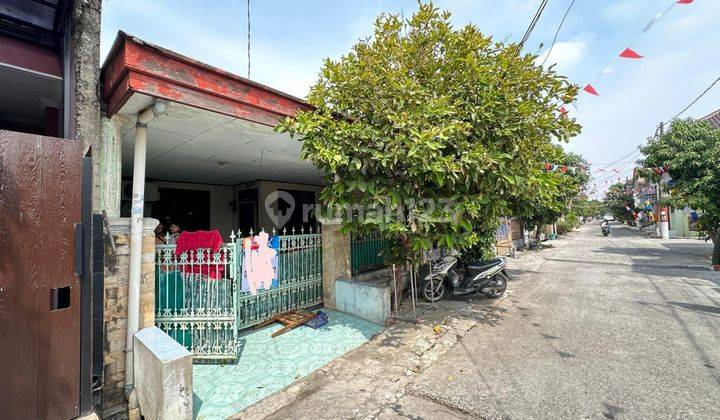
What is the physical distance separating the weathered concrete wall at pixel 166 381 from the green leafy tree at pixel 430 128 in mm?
2378

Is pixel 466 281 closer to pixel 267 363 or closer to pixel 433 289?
pixel 433 289

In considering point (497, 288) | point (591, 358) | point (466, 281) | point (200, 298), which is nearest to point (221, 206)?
point (200, 298)

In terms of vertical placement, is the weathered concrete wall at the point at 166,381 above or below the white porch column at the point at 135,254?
below

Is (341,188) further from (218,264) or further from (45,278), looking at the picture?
(45,278)

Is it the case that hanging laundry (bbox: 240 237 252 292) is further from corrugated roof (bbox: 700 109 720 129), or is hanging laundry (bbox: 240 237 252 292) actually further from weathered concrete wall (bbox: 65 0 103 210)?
corrugated roof (bbox: 700 109 720 129)

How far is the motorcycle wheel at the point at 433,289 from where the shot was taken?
20.7 feet

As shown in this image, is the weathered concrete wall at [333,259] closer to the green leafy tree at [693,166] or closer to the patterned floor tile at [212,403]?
the patterned floor tile at [212,403]

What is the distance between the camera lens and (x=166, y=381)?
8.15 ft

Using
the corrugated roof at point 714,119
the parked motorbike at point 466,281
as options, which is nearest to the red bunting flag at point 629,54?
the parked motorbike at point 466,281

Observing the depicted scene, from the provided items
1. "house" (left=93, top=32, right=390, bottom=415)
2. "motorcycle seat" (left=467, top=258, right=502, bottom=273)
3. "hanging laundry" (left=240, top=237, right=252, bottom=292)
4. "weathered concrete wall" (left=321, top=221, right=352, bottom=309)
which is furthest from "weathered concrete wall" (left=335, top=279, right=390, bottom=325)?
"motorcycle seat" (left=467, top=258, right=502, bottom=273)

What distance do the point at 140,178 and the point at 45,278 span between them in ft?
4.71

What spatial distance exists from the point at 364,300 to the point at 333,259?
1.00 m

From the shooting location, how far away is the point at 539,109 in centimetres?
413

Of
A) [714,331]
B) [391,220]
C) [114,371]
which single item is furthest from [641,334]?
[114,371]
